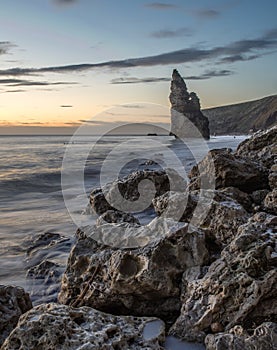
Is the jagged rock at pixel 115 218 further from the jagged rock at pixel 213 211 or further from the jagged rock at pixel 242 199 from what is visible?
the jagged rock at pixel 242 199

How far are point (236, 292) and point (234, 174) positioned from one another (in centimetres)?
374

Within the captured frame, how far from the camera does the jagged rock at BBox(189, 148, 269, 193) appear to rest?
22.7 feet

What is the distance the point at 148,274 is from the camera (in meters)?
3.86

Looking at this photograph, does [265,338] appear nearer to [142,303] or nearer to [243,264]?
[243,264]

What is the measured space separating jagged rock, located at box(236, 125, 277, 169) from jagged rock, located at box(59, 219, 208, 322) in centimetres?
453

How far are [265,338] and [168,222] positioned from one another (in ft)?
5.57

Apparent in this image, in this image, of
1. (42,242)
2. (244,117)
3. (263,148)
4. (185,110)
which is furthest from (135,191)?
(244,117)

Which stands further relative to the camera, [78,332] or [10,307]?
[10,307]

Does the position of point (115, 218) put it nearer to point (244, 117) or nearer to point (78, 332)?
point (78, 332)

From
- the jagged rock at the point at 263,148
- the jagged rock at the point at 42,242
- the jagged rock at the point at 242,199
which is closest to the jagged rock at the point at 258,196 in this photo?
the jagged rock at the point at 242,199

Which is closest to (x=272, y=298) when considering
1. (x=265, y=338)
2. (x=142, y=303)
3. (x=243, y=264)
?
(x=243, y=264)

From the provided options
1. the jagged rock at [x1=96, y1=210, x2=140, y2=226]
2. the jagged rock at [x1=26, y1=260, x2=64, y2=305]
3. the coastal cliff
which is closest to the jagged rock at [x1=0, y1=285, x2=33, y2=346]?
the jagged rock at [x1=26, y1=260, x2=64, y2=305]

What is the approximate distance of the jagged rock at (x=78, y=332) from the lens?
2.79m

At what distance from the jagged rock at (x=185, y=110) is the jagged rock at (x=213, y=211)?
73002 mm
